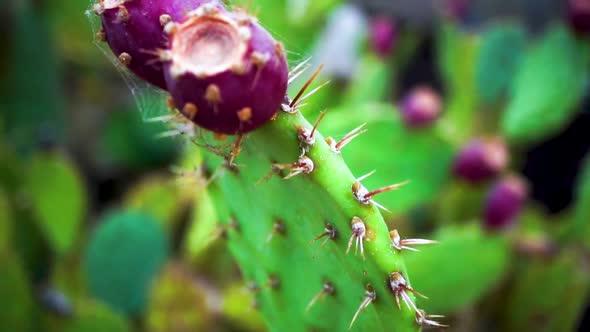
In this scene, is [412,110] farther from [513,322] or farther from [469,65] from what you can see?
[513,322]

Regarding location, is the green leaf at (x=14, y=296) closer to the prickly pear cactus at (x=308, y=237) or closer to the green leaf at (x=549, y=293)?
the prickly pear cactus at (x=308, y=237)

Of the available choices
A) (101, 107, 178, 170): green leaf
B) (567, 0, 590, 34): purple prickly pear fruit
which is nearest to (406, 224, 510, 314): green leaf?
(567, 0, 590, 34): purple prickly pear fruit

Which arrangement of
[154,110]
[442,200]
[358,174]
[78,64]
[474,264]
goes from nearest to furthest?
[154,110] → [474,264] → [358,174] → [442,200] → [78,64]

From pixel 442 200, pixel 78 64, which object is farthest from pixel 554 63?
pixel 78 64

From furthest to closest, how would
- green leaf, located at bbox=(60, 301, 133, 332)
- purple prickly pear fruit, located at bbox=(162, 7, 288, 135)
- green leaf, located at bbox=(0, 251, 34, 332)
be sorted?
green leaf, located at bbox=(60, 301, 133, 332)
green leaf, located at bbox=(0, 251, 34, 332)
purple prickly pear fruit, located at bbox=(162, 7, 288, 135)

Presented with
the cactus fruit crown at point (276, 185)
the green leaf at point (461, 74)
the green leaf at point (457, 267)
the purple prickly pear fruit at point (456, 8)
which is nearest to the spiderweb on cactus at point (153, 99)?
the cactus fruit crown at point (276, 185)

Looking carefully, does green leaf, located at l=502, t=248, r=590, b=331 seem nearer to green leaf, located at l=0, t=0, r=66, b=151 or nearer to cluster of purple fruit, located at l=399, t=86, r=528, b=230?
cluster of purple fruit, located at l=399, t=86, r=528, b=230

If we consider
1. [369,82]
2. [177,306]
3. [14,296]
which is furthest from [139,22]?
[369,82]
